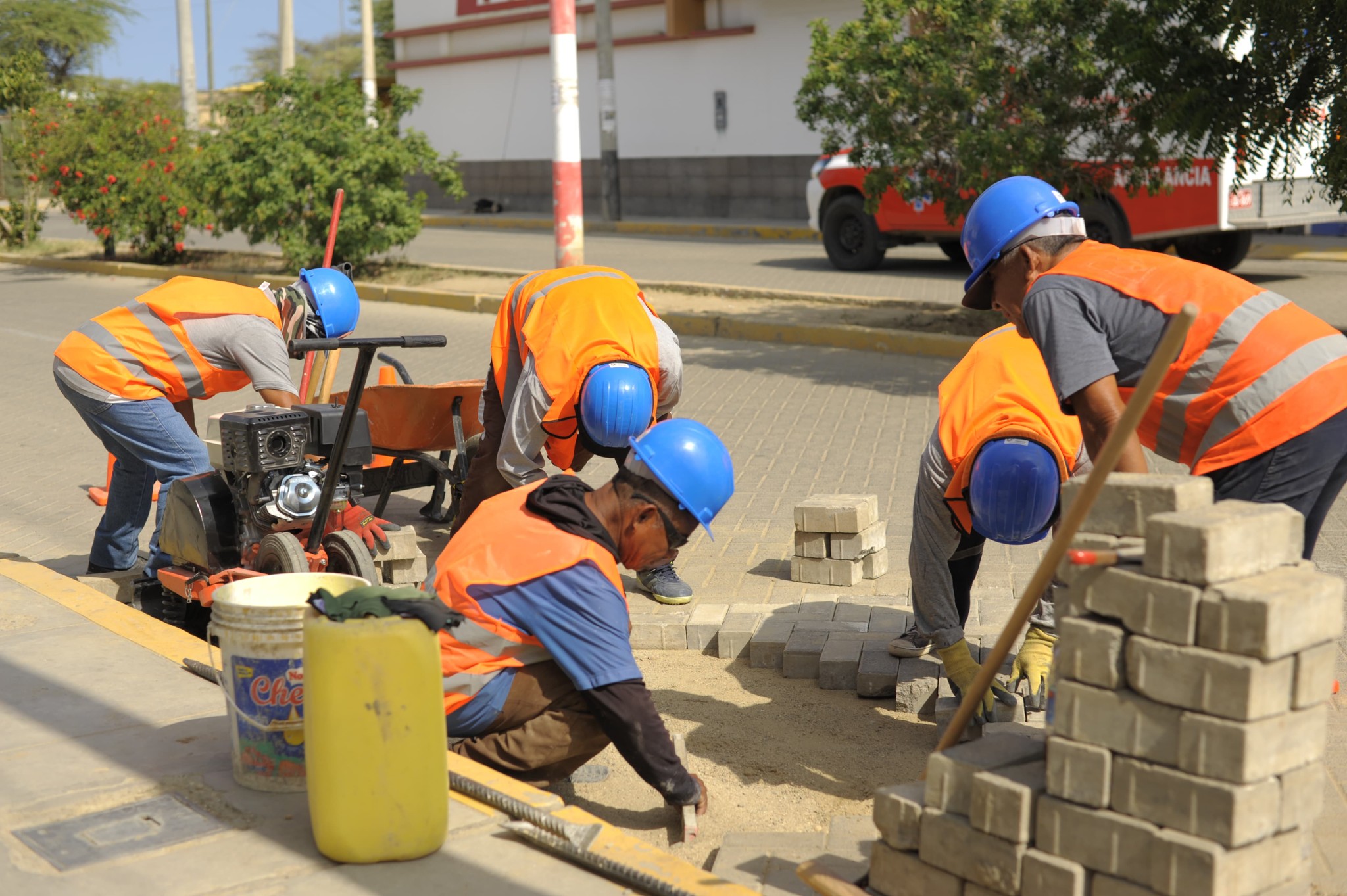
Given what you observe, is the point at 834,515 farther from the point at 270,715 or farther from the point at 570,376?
the point at 270,715

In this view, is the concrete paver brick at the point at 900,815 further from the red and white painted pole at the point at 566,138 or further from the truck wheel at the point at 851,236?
the truck wheel at the point at 851,236

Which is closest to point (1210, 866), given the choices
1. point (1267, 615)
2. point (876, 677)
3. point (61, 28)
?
point (1267, 615)

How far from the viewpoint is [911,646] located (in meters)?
4.83

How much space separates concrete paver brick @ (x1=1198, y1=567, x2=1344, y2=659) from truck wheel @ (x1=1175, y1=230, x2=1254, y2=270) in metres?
13.1

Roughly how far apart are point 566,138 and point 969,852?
974 centimetres

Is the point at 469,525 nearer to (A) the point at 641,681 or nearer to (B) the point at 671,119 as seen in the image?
(A) the point at 641,681

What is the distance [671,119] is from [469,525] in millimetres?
22732

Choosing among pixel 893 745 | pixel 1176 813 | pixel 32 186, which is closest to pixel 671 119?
pixel 32 186

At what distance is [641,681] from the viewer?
11.2 ft

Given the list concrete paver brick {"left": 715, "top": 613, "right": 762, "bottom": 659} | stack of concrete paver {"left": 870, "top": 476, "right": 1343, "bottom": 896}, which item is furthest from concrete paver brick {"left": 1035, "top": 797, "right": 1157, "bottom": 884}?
concrete paver brick {"left": 715, "top": 613, "right": 762, "bottom": 659}

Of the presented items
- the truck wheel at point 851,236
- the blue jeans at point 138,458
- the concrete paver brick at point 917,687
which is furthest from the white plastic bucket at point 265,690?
the truck wheel at point 851,236

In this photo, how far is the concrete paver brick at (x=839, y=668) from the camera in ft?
16.0

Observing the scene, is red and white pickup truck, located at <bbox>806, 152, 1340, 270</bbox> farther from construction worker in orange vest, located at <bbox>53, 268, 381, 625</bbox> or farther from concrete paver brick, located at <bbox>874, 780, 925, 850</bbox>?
concrete paver brick, located at <bbox>874, 780, 925, 850</bbox>

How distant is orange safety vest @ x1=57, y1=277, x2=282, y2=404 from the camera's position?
5516 millimetres
